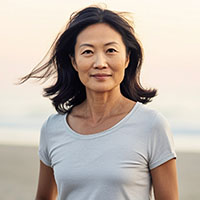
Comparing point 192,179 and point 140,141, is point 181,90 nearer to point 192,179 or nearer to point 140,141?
point 192,179

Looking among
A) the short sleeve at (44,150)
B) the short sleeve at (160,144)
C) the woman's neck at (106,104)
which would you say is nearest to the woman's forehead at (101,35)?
the woman's neck at (106,104)

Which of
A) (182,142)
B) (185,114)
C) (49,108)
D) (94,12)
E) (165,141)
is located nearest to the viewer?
(165,141)

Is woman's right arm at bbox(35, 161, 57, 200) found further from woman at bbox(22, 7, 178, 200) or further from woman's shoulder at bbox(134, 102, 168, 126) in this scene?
woman's shoulder at bbox(134, 102, 168, 126)

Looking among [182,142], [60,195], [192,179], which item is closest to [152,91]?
[60,195]

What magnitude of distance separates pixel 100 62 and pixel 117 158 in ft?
1.65

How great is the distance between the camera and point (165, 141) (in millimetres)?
2895

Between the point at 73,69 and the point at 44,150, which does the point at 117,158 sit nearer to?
the point at 44,150

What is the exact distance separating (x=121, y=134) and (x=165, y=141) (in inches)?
9.7

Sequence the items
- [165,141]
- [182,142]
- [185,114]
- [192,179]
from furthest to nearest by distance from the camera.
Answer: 1. [185,114]
2. [182,142]
3. [192,179]
4. [165,141]

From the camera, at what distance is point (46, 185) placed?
3428 millimetres

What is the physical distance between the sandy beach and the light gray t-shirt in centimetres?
539

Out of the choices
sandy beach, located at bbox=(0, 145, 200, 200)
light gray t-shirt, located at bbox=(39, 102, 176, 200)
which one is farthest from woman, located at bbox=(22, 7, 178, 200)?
sandy beach, located at bbox=(0, 145, 200, 200)

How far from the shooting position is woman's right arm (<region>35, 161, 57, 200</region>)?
11.1ft

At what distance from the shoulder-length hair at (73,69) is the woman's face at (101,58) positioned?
0.18 ft
